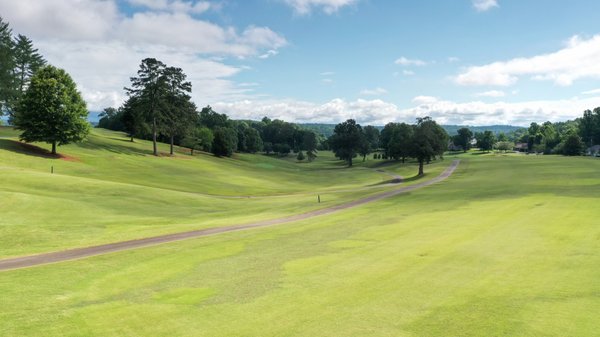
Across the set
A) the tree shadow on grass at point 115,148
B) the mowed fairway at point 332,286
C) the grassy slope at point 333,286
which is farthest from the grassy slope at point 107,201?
the grassy slope at point 333,286

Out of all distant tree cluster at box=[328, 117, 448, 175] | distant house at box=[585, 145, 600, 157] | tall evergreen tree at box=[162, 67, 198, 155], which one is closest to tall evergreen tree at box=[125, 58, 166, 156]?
tall evergreen tree at box=[162, 67, 198, 155]

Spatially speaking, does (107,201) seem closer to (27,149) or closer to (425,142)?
(27,149)

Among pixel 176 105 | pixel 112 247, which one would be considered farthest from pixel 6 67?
pixel 112 247

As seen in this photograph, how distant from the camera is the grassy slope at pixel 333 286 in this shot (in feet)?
33.3

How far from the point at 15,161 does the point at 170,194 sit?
25229 mm

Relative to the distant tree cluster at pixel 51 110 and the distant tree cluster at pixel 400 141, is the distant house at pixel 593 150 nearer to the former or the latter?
the distant tree cluster at pixel 400 141

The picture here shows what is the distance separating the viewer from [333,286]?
43.5 feet

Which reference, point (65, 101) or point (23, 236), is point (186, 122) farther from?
point (23, 236)

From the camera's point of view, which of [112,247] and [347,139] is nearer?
[112,247]

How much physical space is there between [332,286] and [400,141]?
91991 millimetres

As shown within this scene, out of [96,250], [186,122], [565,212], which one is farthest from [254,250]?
[186,122]

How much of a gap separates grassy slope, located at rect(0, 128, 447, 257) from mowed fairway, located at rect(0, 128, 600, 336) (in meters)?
1.64

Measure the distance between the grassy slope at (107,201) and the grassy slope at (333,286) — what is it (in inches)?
261

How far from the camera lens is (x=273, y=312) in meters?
11.1
